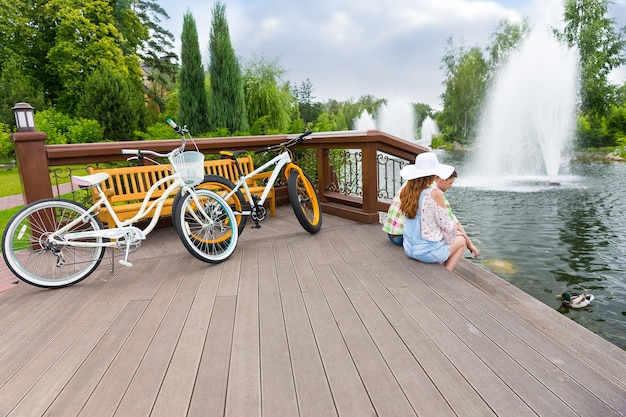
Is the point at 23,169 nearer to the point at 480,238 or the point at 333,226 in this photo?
the point at 333,226

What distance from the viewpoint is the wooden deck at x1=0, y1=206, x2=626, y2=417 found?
5.52ft

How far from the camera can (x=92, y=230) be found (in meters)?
3.33

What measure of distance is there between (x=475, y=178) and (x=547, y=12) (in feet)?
78.8

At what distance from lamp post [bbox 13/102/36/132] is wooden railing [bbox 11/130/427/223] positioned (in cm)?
11

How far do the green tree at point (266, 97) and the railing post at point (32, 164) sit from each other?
9.81 m

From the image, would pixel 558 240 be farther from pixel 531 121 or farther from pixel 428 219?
pixel 531 121

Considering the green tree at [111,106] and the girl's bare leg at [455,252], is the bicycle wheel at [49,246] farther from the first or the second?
the green tree at [111,106]

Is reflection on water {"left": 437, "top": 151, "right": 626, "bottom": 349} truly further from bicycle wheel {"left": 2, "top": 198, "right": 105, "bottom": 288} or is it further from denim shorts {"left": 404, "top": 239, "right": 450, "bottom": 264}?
bicycle wheel {"left": 2, "top": 198, "right": 105, "bottom": 288}

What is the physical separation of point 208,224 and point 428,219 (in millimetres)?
1918

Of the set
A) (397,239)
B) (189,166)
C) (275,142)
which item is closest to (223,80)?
(275,142)

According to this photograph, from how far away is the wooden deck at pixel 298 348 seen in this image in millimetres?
1683

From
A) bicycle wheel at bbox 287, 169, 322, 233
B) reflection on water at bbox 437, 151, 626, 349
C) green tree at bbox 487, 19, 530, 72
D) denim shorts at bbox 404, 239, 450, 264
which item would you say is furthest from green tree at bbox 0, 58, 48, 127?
green tree at bbox 487, 19, 530, 72

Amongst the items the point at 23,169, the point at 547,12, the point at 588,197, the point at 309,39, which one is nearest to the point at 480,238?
the point at 588,197

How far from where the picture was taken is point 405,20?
2895cm
